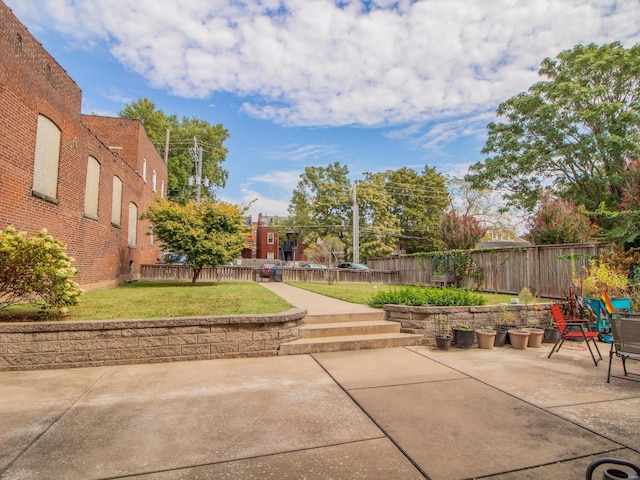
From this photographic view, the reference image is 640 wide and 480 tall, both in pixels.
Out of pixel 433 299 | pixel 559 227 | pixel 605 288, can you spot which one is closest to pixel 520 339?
pixel 433 299

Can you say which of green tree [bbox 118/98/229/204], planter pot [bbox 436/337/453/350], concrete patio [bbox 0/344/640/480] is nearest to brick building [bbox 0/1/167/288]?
concrete patio [bbox 0/344/640/480]

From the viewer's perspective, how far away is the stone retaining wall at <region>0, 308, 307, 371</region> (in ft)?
15.4

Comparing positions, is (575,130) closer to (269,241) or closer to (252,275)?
(252,275)

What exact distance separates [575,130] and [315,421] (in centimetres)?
2357

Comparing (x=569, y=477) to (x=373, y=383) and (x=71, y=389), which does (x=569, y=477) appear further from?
(x=71, y=389)

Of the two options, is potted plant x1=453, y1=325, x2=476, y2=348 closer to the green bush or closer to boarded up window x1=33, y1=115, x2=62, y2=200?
the green bush

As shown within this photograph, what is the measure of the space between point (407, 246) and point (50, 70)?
1388 inches

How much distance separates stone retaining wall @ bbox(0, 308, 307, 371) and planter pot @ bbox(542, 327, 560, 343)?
480 centimetres

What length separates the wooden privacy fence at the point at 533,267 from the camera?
9172mm

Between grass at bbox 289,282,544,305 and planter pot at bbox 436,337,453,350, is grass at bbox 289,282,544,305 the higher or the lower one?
the higher one

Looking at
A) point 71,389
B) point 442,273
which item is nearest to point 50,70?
point 71,389

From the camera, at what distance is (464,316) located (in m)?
6.66

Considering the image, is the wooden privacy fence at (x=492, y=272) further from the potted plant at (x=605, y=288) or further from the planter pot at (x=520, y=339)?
the planter pot at (x=520, y=339)

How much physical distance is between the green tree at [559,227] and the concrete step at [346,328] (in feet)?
22.5
